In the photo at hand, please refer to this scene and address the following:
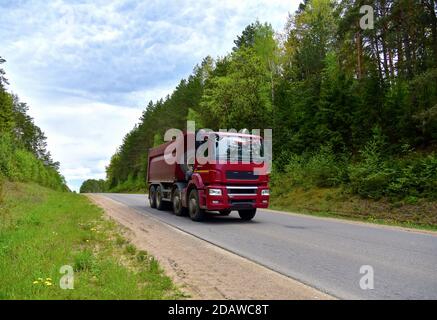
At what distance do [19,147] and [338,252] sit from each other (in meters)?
44.2

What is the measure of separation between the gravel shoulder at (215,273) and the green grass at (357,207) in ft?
28.8

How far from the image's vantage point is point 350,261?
24.1ft

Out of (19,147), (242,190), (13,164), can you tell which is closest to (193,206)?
(242,190)

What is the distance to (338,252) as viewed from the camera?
27.0ft

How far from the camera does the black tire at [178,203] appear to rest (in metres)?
15.8

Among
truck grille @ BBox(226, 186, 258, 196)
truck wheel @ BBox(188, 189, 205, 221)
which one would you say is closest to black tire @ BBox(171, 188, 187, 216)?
truck wheel @ BBox(188, 189, 205, 221)

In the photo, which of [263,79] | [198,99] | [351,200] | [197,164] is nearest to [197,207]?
[197,164]

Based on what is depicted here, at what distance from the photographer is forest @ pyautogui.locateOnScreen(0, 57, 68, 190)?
31.1 metres

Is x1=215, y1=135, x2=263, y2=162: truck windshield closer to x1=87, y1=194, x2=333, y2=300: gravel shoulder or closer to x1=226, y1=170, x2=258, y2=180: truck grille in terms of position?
x1=226, y1=170, x2=258, y2=180: truck grille

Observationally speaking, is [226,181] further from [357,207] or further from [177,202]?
[357,207]

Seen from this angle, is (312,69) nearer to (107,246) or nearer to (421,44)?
(421,44)

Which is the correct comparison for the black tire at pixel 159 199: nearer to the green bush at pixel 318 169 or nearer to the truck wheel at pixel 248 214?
the truck wheel at pixel 248 214

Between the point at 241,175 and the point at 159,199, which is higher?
the point at 241,175

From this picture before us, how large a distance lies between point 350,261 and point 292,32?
44.2 meters
